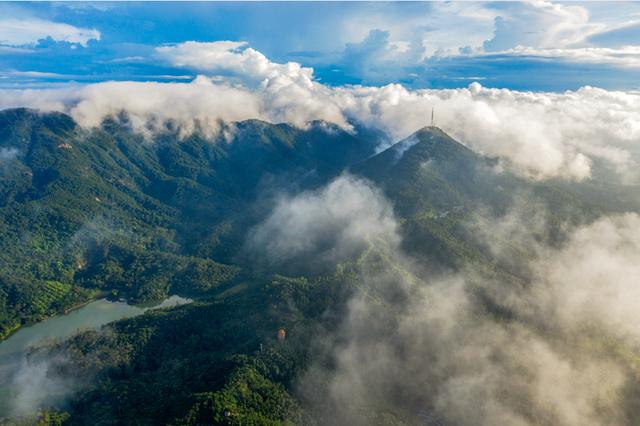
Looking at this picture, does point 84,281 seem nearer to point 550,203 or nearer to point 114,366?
point 114,366

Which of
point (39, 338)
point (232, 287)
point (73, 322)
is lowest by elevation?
point (73, 322)

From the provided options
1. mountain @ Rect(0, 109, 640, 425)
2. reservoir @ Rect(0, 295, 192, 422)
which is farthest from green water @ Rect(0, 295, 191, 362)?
mountain @ Rect(0, 109, 640, 425)

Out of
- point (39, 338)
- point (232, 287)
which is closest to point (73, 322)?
point (39, 338)

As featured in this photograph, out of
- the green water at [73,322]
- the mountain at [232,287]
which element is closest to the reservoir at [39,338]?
the green water at [73,322]

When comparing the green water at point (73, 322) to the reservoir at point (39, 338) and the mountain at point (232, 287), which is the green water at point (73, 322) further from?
the mountain at point (232, 287)

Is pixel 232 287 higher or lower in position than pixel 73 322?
higher

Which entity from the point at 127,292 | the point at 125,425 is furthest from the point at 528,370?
the point at 127,292

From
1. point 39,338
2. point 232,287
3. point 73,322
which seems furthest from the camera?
point 232,287

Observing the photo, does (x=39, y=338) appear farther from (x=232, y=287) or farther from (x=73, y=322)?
(x=232, y=287)

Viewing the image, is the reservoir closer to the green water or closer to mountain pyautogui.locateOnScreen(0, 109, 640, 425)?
the green water

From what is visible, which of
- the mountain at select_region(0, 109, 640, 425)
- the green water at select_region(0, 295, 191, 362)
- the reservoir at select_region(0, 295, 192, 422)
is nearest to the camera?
the mountain at select_region(0, 109, 640, 425)

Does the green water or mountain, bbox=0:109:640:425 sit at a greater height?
mountain, bbox=0:109:640:425
